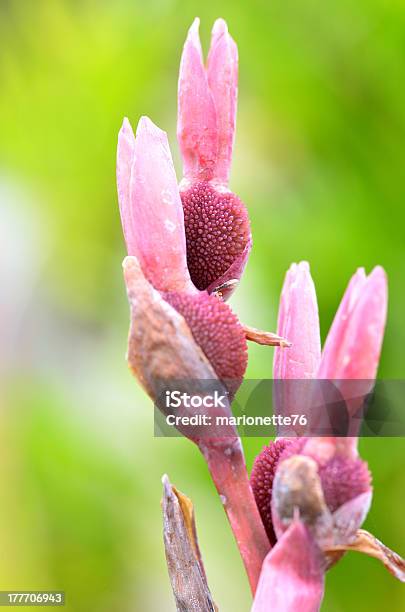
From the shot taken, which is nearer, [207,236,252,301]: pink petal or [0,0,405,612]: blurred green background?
[207,236,252,301]: pink petal

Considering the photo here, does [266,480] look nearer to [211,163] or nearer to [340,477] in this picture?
[340,477]

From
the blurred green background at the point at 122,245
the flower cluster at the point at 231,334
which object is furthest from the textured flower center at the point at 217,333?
the blurred green background at the point at 122,245

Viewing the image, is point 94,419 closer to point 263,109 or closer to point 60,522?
point 60,522

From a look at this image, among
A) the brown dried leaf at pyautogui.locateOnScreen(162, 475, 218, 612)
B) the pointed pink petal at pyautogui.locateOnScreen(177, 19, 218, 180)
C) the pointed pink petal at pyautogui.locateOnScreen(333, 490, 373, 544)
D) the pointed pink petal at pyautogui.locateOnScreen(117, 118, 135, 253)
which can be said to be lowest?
the brown dried leaf at pyautogui.locateOnScreen(162, 475, 218, 612)

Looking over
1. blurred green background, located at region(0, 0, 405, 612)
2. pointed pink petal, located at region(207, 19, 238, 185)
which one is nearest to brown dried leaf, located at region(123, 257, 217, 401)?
pointed pink petal, located at region(207, 19, 238, 185)

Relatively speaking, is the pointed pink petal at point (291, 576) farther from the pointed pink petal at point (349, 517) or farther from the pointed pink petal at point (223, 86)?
the pointed pink petal at point (223, 86)

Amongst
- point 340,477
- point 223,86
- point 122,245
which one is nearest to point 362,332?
point 340,477

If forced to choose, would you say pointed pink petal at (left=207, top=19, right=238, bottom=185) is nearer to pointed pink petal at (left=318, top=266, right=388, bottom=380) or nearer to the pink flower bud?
the pink flower bud
